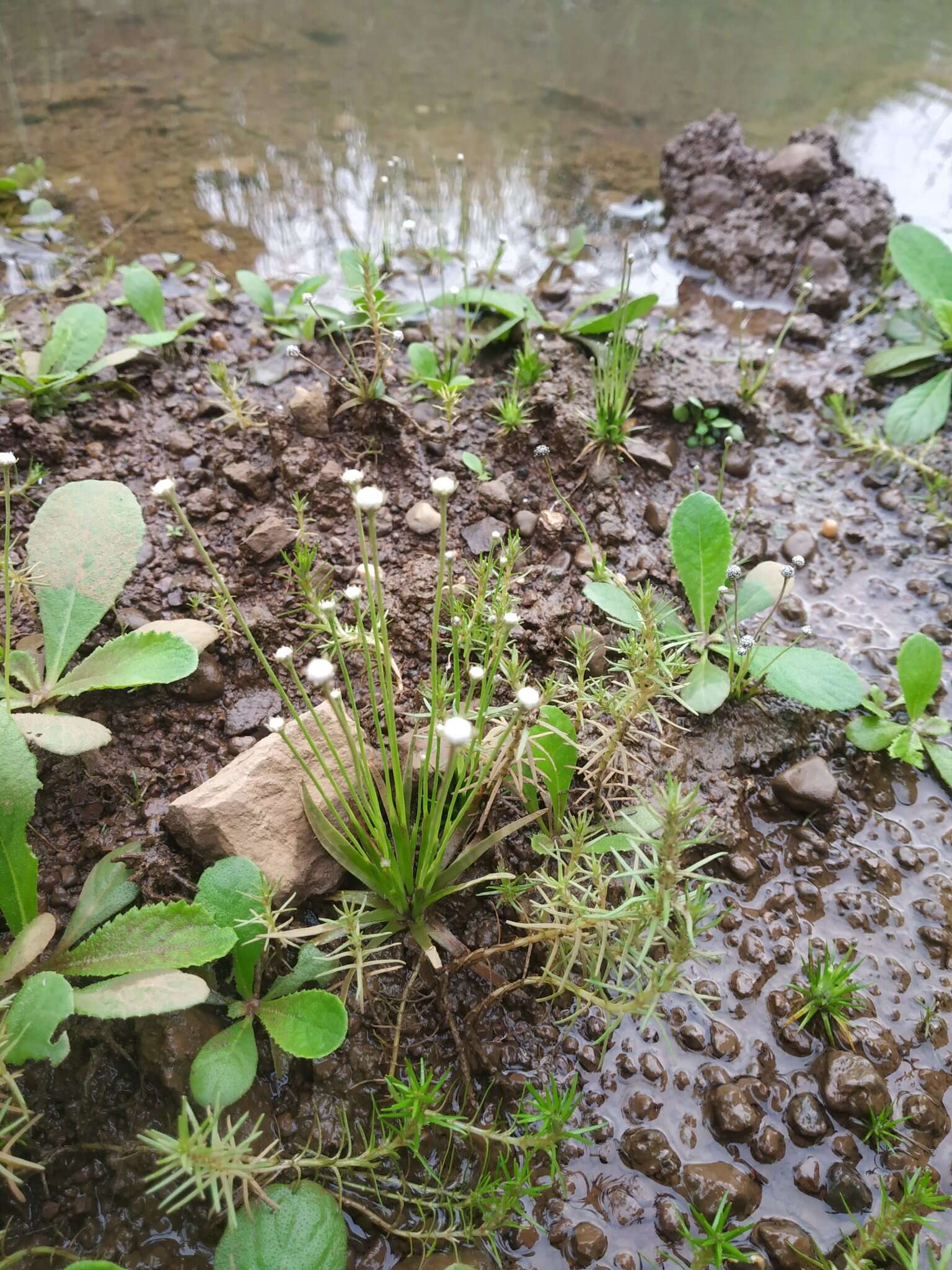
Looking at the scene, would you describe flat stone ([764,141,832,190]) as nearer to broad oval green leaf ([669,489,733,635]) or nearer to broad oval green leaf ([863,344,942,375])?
broad oval green leaf ([863,344,942,375])

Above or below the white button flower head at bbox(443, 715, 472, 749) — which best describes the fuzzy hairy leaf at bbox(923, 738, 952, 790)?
below

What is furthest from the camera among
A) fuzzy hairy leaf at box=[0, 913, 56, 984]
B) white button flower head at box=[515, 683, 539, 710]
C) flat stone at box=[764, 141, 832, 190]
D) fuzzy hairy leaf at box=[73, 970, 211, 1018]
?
flat stone at box=[764, 141, 832, 190]

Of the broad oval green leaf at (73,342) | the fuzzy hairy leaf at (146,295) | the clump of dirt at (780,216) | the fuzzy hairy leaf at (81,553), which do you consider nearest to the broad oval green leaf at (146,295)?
the fuzzy hairy leaf at (146,295)

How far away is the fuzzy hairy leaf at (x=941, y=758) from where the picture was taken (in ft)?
6.74

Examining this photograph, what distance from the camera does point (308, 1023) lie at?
1477 millimetres

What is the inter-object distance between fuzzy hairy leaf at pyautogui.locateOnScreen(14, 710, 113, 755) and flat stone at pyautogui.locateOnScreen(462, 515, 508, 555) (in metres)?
1.17

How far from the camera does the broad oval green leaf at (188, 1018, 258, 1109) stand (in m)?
1.43

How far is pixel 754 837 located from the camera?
197cm

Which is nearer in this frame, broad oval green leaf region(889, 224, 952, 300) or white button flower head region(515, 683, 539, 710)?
white button flower head region(515, 683, 539, 710)

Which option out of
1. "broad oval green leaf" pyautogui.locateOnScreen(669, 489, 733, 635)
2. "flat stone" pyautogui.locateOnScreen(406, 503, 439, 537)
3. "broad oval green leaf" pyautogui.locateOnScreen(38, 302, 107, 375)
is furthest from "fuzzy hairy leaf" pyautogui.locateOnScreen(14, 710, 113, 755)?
"broad oval green leaf" pyautogui.locateOnScreen(669, 489, 733, 635)

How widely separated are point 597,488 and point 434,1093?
1849 millimetres

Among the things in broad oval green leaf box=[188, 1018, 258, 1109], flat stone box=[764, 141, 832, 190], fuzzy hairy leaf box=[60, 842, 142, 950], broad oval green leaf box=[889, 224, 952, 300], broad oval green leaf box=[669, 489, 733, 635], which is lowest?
broad oval green leaf box=[188, 1018, 258, 1109]

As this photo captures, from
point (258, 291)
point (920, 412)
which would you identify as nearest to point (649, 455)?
point (920, 412)

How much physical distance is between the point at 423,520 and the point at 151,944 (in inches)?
55.7
